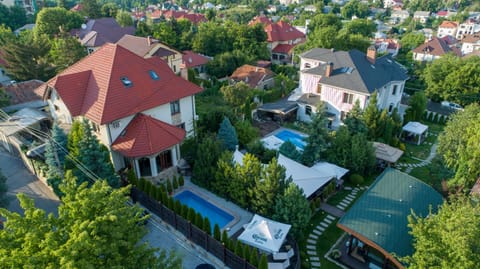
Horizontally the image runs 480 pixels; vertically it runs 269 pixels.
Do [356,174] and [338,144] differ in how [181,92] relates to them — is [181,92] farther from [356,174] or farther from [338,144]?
[356,174]

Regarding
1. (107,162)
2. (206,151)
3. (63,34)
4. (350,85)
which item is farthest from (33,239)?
(63,34)

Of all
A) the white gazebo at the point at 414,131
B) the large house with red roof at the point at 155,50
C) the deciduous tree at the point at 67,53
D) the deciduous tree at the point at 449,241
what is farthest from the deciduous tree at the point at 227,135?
the deciduous tree at the point at 67,53

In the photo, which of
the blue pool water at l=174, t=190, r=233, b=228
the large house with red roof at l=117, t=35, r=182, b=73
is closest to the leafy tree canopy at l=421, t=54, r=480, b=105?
the large house with red roof at l=117, t=35, r=182, b=73

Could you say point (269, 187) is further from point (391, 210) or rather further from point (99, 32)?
point (99, 32)

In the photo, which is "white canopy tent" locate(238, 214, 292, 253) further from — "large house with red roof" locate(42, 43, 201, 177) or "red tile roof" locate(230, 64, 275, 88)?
"red tile roof" locate(230, 64, 275, 88)

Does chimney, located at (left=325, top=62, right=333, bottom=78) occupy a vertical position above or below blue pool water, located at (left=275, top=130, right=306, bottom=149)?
above

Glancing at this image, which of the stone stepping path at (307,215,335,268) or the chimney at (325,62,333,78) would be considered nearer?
the stone stepping path at (307,215,335,268)

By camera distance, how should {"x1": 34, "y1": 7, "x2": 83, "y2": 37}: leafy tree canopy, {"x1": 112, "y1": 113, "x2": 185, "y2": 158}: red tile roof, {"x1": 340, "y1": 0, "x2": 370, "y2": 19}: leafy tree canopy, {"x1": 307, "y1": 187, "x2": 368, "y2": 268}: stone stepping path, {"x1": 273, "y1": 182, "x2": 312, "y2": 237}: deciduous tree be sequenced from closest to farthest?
{"x1": 307, "y1": 187, "x2": 368, "y2": 268}: stone stepping path < {"x1": 273, "y1": 182, "x2": 312, "y2": 237}: deciduous tree < {"x1": 112, "y1": 113, "x2": 185, "y2": 158}: red tile roof < {"x1": 34, "y1": 7, "x2": 83, "y2": 37}: leafy tree canopy < {"x1": 340, "y1": 0, "x2": 370, "y2": 19}: leafy tree canopy
